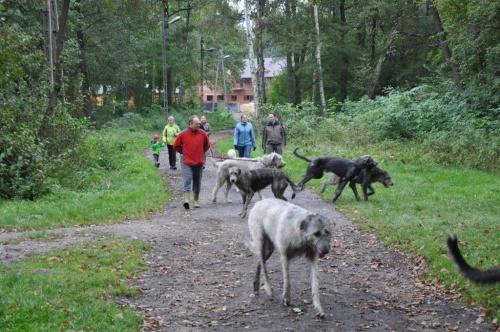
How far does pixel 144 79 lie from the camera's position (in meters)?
59.7

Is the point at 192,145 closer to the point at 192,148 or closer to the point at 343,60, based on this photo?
the point at 192,148

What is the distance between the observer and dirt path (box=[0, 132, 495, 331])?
19.7 ft

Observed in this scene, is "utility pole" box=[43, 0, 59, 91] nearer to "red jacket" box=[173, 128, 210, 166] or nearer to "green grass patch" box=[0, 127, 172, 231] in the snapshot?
"green grass patch" box=[0, 127, 172, 231]

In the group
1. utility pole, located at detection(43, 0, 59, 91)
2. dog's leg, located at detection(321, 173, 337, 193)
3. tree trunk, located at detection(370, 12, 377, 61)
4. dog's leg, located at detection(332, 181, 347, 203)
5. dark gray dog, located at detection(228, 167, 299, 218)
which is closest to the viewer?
dark gray dog, located at detection(228, 167, 299, 218)

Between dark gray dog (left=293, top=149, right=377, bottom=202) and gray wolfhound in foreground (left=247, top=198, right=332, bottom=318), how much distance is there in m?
6.65

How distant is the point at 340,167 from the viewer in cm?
1335

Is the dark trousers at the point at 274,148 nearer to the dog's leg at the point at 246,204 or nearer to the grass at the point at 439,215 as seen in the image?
the grass at the point at 439,215

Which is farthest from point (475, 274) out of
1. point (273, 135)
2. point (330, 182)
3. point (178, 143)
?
point (273, 135)

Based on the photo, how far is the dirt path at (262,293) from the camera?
6.00 m

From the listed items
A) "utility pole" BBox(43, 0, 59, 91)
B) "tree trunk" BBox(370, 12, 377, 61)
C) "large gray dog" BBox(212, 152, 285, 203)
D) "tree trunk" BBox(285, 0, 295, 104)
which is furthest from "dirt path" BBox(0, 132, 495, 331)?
"tree trunk" BBox(370, 12, 377, 61)

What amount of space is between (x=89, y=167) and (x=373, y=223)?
10.9m

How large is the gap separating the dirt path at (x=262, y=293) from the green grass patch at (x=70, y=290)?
296 mm

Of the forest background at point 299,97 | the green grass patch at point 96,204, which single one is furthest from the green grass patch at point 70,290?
the forest background at point 299,97

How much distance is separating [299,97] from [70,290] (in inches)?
1562
